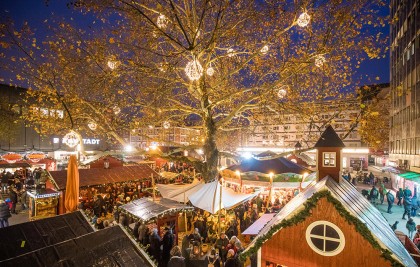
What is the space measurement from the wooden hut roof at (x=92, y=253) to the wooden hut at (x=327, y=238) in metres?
2.19

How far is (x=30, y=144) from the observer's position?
3844cm

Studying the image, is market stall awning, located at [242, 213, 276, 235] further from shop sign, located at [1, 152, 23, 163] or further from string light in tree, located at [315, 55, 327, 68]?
shop sign, located at [1, 152, 23, 163]

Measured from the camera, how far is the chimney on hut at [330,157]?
6.48 metres

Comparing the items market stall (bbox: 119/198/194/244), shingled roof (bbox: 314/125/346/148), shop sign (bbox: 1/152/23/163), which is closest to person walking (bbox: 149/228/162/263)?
market stall (bbox: 119/198/194/244)

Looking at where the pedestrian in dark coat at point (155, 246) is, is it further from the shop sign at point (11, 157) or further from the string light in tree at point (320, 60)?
the shop sign at point (11, 157)

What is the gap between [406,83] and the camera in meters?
25.6

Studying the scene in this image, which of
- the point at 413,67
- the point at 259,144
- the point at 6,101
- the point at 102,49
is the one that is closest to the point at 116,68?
the point at 102,49

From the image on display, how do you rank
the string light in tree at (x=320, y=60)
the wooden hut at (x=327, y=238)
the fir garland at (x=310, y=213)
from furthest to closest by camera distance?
the string light in tree at (x=320, y=60), the wooden hut at (x=327, y=238), the fir garland at (x=310, y=213)

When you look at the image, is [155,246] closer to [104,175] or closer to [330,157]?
[330,157]

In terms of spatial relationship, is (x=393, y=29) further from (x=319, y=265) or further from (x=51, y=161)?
(x=51, y=161)

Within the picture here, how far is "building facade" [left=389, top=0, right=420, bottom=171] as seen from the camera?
2264cm

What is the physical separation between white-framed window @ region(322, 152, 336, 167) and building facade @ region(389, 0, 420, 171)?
1744cm

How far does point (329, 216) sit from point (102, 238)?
439cm

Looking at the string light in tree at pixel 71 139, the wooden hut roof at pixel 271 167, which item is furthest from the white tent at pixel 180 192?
the string light in tree at pixel 71 139
